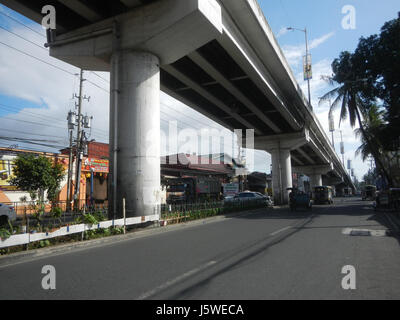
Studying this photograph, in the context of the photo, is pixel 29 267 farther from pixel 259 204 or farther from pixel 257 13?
pixel 259 204

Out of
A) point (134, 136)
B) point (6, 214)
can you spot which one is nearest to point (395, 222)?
point (134, 136)

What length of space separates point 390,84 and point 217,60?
17.1 metres

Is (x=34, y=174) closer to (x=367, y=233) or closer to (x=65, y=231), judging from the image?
(x=65, y=231)

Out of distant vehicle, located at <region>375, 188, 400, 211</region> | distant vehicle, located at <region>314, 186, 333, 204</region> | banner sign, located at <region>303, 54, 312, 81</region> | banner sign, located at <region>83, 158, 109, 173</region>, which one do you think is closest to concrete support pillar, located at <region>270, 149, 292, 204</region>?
distant vehicle, located at <region>314, 186, 333, 204</region>

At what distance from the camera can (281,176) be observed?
1390 inches

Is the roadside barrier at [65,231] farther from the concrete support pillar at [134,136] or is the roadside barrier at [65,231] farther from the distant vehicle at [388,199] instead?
the distant vehicle at [388,199]

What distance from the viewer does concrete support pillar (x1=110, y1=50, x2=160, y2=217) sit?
1202 centimetres

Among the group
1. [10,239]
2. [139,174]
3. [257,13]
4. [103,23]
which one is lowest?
[10,239]

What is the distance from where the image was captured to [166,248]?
788 cm

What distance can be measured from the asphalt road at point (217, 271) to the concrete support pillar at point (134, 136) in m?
3.42

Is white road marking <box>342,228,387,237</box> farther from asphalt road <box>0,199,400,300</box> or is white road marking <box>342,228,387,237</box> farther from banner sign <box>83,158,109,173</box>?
banner sign <box>83,158,109,173</box>

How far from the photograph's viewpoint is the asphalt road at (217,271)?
434 centimetres

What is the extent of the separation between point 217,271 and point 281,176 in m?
31.3
